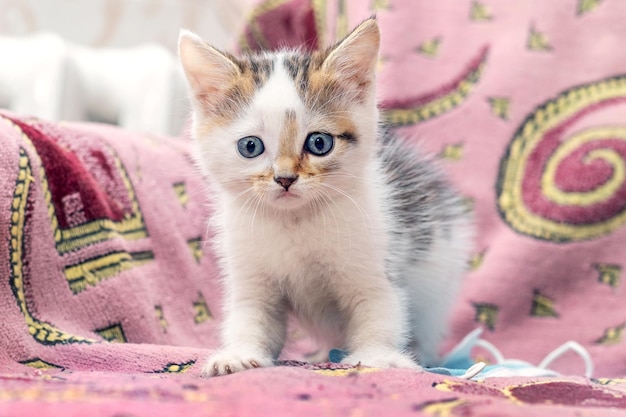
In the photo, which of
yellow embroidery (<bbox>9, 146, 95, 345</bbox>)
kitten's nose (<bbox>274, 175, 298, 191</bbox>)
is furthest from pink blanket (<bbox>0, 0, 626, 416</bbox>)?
kitten's nose (<bbox>274, 175, 298, 191</bbox>)

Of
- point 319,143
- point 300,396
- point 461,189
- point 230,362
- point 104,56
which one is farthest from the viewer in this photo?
point 104,56

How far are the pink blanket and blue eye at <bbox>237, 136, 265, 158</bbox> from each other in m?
0.27

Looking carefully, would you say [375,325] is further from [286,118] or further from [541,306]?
[541,306]

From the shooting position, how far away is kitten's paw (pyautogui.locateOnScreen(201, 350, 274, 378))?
729 millimetres

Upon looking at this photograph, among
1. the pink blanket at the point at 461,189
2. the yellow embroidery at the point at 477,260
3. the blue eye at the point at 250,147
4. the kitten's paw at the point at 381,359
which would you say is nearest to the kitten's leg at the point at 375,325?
the kitten's paw at the point at 381,359

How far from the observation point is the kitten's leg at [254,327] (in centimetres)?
81

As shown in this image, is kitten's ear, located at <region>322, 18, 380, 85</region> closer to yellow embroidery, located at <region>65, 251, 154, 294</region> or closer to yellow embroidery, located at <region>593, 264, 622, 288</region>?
yellow embroidery, located at <region>65, 251, 154, 294</region>

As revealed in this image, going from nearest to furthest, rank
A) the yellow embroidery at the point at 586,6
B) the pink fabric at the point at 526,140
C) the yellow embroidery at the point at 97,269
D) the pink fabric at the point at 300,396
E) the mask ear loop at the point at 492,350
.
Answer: the pink fabric at the point at 300,396, the yellow embroidery at the point at 97,269, the mask ear loop at the point at 492,350, the pink fabric at the point at 526,140, the yellow embroidery at the point at 586,6

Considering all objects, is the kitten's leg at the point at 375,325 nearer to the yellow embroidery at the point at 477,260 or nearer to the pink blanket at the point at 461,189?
the pink blanket at the point at 461,189

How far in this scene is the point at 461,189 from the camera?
1358 mm

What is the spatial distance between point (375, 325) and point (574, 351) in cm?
52

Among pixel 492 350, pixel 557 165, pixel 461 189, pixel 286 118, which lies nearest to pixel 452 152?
pixel 461 189

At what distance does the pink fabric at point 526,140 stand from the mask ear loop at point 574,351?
32 millimetres

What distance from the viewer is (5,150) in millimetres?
934
